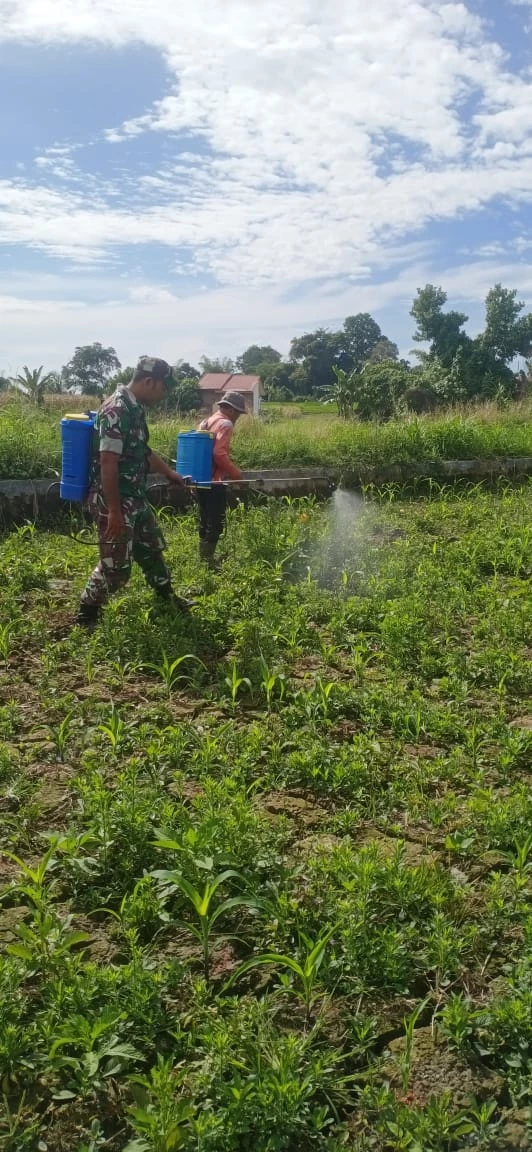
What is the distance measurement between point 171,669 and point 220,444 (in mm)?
2556

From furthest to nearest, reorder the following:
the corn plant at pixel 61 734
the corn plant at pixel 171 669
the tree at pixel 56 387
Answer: the tree at pixel 56 387 < the corn plant at pixel 171 669 < the corn plant at pixel 61 734

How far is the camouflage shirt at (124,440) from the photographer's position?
13.6 feet

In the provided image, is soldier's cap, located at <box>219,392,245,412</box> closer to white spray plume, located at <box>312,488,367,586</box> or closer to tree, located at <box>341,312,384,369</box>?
white spray plume, located at <box>312,488,367,586</box>

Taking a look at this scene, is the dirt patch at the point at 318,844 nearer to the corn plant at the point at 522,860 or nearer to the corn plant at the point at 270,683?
the corn plant at the point at 522,860

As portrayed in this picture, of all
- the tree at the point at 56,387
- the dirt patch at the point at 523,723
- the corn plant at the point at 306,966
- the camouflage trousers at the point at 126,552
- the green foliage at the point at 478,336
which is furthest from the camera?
the green foliage at the point at 478,336

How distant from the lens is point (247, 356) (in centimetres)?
8219

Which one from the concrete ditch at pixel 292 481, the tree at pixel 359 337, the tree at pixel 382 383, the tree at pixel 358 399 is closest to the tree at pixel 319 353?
the tree at pixel 359 337

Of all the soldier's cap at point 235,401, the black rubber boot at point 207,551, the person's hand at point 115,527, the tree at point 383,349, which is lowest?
the black rubber boot at point 207,551

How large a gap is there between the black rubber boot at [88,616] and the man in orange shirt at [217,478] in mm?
1321

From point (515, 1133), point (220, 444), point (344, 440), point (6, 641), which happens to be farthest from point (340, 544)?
point (515, 1133)

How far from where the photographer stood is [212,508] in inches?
220

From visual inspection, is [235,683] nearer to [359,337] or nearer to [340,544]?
[340,544]

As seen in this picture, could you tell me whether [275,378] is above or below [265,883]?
above

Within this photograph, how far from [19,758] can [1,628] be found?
136 cm
